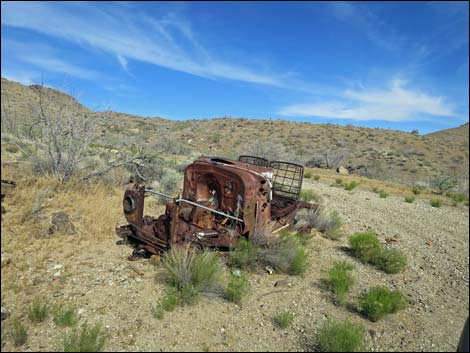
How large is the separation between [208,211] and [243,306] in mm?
1771

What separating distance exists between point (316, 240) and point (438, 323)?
3378 mm

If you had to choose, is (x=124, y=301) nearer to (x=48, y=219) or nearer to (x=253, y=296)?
(x=253, y=296)

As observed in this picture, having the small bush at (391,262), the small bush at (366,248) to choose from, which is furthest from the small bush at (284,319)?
the small bush at (366,248)

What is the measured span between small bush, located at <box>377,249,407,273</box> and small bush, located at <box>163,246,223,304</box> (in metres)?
3.01

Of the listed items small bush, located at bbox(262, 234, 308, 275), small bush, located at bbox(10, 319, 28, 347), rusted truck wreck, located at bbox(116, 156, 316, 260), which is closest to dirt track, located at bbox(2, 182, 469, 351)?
small bush, located at bbox(10, 319, 28, 347)

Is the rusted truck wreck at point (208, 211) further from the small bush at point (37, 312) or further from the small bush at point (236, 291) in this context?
the small bush at point (37, 312)

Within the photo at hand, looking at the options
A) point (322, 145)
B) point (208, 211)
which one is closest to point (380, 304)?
point (208, 211)

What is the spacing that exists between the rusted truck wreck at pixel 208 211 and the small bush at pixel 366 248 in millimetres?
1915

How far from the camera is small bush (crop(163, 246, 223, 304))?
14.1 feet

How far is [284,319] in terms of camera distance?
3.75 meters

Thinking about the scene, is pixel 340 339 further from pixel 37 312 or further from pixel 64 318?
pixel 37 312

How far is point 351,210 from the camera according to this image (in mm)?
10539

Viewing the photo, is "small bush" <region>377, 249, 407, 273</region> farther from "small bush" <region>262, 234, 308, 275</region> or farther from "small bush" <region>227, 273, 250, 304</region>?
"small bush" <region>227, 273, 250, 304</region>

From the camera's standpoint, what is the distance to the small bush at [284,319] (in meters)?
3.74
